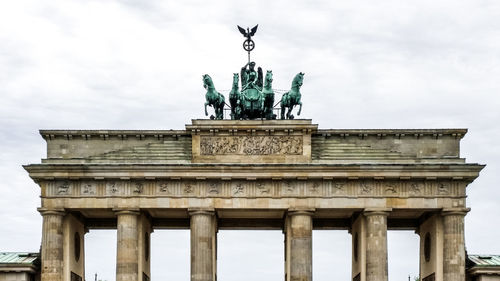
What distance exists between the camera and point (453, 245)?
65.2m

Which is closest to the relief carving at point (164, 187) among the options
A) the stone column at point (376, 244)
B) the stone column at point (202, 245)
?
the stone column at point (202, 245)

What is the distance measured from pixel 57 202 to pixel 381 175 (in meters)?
19.2

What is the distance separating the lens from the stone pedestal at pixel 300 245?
214 ft

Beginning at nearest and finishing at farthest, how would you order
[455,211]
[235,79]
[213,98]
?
[455,211]
[213,98]
[235,79]

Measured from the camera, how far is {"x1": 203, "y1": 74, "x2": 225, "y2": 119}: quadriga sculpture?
67.6m

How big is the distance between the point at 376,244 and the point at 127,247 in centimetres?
1462

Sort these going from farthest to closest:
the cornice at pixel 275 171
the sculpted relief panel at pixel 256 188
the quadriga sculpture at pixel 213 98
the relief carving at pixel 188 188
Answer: the quadriga sculpture at pixel 213 98 < the relief carving at pixel 188 188 < the sculpted relief panel at pixel 256 188 < the cornice at pixel 275 171

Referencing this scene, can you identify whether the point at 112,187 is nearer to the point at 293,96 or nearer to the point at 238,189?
the point at 238,189

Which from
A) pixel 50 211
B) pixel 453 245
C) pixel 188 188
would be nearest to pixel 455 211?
pixel 453 245

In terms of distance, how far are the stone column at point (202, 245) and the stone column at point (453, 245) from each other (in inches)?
540

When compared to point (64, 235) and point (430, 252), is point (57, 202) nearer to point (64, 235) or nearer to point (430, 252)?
point (64, 235)

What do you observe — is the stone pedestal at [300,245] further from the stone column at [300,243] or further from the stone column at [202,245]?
the stone column at [202,245]

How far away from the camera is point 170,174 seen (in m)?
65.6

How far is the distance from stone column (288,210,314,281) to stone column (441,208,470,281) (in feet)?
25.9
